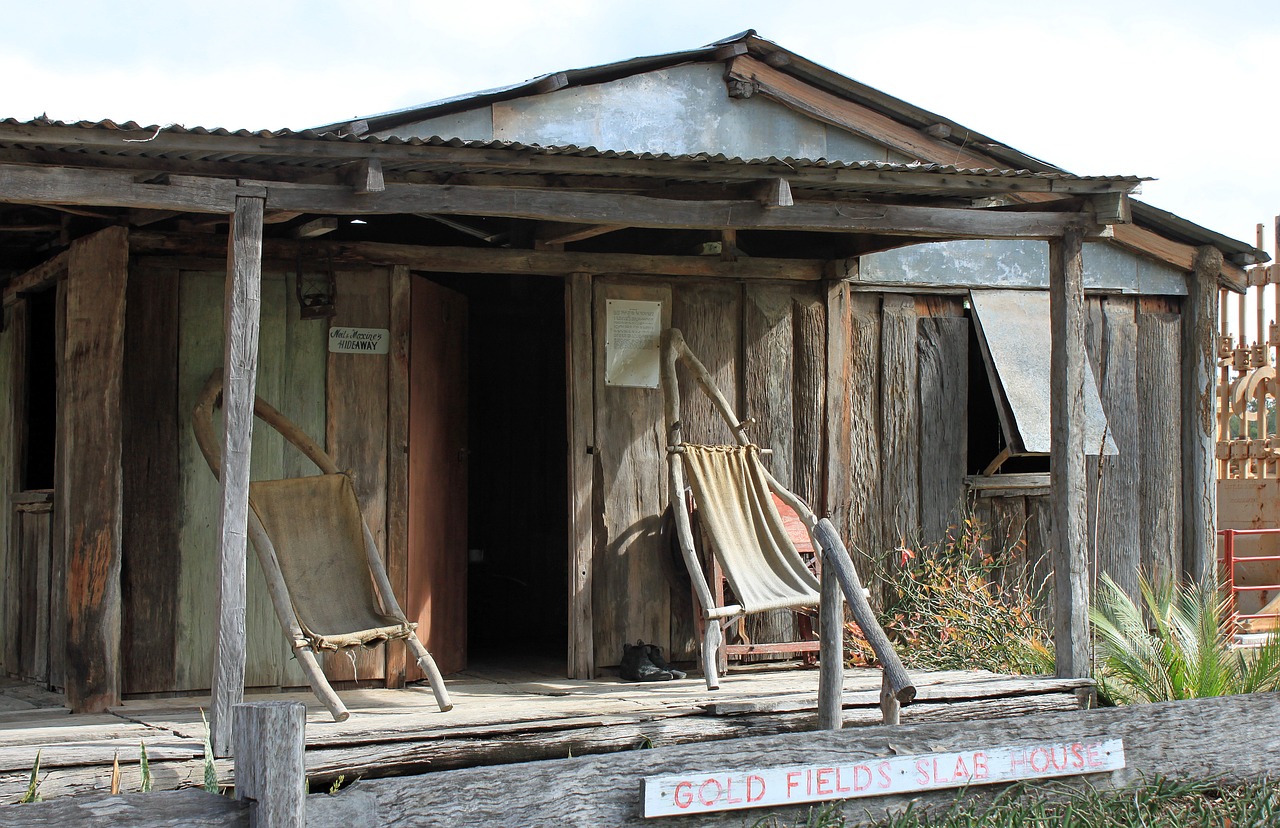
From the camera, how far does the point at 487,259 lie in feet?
22.5

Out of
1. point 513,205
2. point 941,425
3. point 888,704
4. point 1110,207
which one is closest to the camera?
point 888,704

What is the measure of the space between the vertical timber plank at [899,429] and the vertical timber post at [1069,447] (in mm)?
1400

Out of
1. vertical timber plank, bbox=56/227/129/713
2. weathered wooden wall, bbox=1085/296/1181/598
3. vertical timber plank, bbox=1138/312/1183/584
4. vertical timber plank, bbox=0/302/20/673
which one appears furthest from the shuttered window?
vertical timber plank, bbox=0/302/20/673

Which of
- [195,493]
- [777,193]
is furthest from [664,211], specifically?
[195,493]

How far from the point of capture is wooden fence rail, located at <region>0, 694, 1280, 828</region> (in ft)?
12.5

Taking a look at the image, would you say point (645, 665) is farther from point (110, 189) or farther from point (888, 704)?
point (110, 189)

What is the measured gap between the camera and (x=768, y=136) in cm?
838

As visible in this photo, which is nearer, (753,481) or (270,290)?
(270,290)

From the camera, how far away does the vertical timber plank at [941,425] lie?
7758 millimetres

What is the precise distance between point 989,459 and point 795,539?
1.59 m

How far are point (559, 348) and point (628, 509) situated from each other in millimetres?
2027

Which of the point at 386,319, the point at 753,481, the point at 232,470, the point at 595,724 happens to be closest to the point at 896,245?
the point at 753,481

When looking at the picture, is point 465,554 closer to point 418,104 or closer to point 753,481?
point 753,481

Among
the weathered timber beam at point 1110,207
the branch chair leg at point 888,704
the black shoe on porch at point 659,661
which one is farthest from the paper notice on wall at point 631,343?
the branch chair leg at point 888,704
